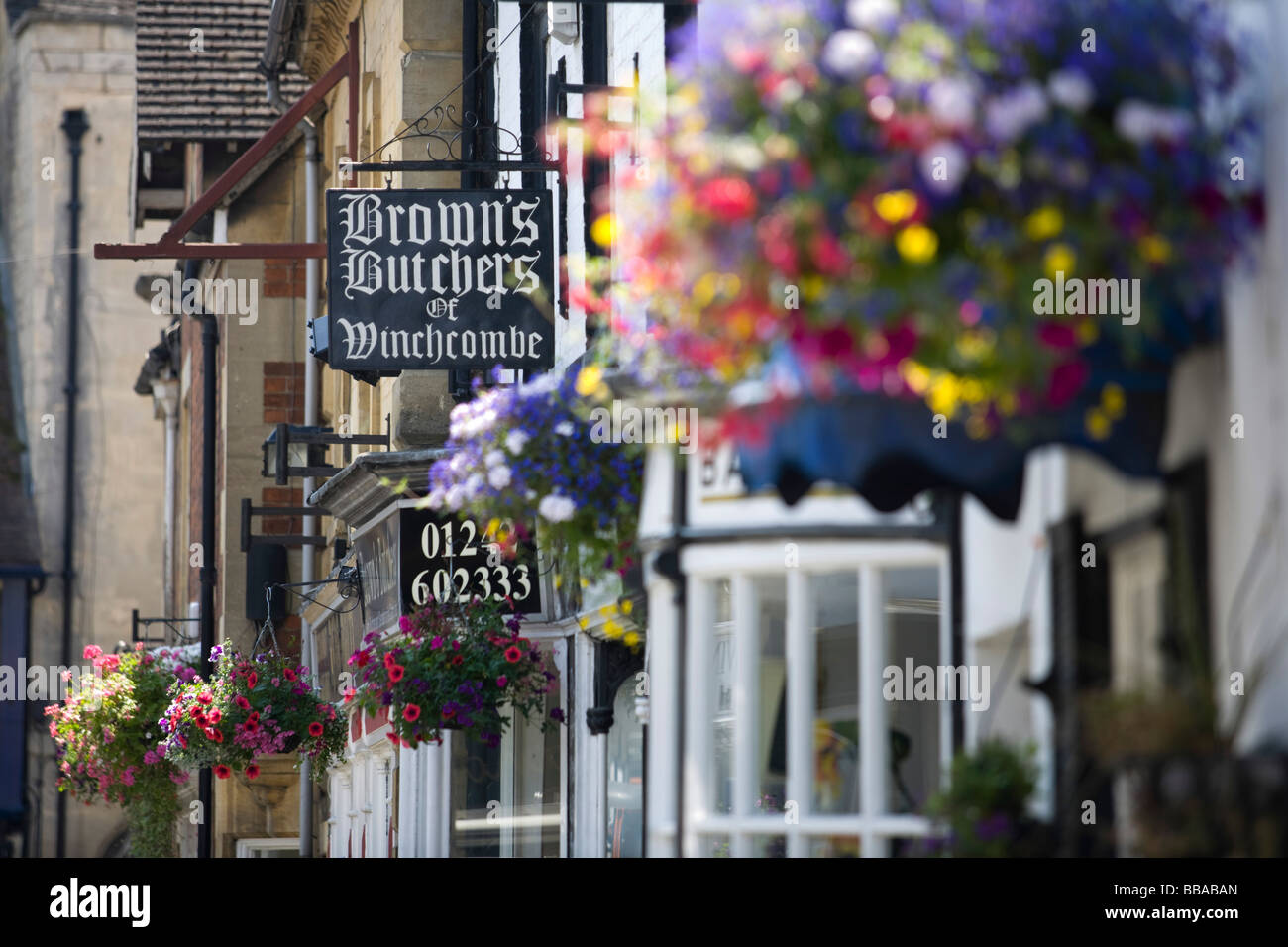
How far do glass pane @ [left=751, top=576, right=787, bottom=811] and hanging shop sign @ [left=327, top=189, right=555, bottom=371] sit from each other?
4.50m

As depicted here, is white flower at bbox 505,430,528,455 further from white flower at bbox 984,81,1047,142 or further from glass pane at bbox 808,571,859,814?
white flower at bbox 984,81,1047,142

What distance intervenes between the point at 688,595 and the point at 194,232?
52.9ft

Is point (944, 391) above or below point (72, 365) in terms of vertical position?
below

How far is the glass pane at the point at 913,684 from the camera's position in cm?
547

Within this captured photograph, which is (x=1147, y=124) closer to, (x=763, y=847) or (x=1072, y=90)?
(x=1072, y=90)

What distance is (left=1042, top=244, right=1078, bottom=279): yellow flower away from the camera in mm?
4277

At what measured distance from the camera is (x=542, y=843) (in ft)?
35.7

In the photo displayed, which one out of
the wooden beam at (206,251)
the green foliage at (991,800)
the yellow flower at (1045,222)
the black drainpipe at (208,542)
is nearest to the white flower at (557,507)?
the green foliage at (991,800)

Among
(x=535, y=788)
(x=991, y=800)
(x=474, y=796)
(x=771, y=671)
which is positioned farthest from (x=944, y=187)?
(x=474, y=796)

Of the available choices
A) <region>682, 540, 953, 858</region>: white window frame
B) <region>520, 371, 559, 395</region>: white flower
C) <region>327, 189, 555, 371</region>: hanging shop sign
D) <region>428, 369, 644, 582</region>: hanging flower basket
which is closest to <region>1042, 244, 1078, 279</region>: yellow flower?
<region>682, 540, 953, 858</region>: white window frame

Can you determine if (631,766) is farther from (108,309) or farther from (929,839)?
(108,309)

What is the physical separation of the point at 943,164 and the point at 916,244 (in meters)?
0.16

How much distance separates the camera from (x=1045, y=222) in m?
4.24
